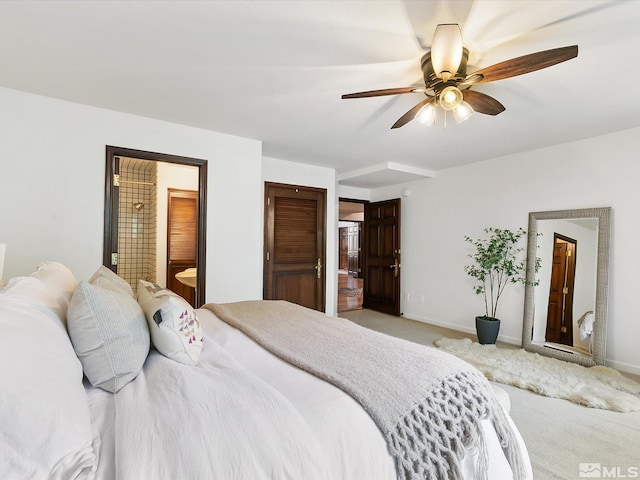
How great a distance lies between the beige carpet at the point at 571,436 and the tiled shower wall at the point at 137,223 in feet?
15.6

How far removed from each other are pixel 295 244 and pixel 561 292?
3398 mm

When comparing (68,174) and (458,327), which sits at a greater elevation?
(68,174)

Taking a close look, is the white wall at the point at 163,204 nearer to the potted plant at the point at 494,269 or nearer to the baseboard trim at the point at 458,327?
the baseboard trim at the point at 458,327

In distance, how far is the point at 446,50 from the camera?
165 cm

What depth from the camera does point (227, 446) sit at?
30.7 inches

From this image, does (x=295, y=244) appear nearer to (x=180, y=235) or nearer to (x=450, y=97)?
(x=180, y=235)

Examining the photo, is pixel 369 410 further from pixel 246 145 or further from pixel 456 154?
pixel 456 154

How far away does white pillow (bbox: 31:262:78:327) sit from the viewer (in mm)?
1255

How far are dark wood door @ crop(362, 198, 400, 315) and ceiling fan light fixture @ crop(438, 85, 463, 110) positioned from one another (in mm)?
3603

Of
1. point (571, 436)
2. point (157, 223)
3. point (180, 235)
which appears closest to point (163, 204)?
point (157, 223)

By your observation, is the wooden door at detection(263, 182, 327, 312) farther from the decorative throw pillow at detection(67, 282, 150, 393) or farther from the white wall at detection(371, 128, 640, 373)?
the decorative throw pillow at detection(67, 282, 150, 393)

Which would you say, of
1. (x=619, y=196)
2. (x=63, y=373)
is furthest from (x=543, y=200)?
(x=63, y=373)

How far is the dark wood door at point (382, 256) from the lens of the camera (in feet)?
18.2

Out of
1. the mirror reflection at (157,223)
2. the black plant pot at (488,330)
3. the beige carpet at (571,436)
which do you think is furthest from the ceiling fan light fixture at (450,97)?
the mirror reflection at (157,223)
